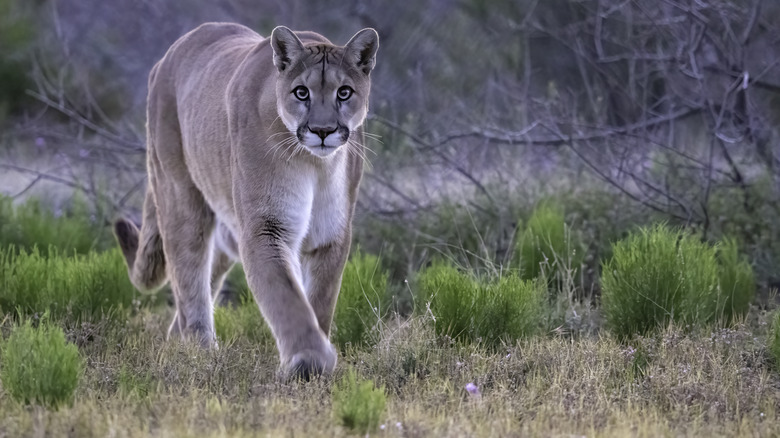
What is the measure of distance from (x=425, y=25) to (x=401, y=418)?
7.48m

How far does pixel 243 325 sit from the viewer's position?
541 cm

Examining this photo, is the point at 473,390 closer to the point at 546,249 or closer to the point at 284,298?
the point at 284,298

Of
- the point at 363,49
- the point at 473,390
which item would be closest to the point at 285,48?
the point at 363,49

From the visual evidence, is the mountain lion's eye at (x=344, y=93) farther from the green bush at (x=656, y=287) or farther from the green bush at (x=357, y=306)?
the green bush at (x=656, y=287)

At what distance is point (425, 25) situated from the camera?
1062 centimetres

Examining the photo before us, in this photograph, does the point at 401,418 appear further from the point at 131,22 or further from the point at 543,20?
the point at 131,22

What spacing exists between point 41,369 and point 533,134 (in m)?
5.40

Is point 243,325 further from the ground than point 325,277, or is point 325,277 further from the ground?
point 325,277

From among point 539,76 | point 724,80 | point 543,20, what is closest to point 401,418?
point 724,80

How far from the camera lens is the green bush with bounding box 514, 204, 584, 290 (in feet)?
19.2

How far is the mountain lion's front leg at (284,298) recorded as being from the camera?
413cm

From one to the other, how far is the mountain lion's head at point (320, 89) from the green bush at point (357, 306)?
91cm

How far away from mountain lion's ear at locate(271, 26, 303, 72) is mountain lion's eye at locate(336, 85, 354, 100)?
0.24 metres

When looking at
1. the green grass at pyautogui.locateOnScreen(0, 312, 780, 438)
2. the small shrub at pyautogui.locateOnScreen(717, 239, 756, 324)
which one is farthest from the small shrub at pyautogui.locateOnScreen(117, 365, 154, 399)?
the small shrub at pyautogui.locateOnScreen(717, 239, 756, 324)
